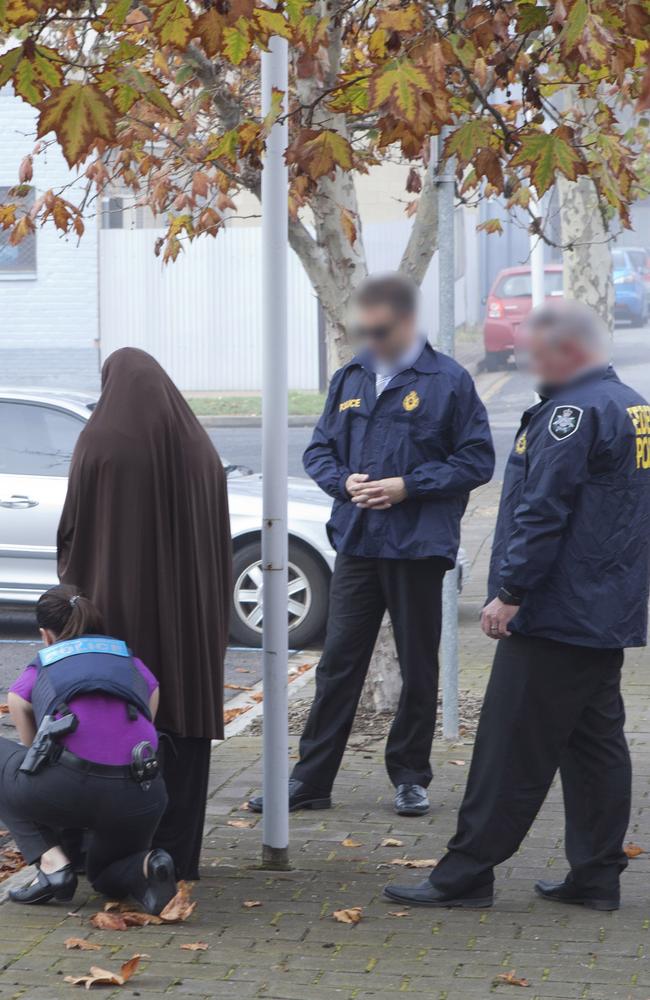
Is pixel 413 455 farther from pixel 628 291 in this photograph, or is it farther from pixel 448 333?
pixel 628 291

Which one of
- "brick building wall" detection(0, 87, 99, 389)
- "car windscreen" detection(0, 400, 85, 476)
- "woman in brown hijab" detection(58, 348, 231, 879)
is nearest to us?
"woman in brown hijab" detection(58, 348, 231, 879)

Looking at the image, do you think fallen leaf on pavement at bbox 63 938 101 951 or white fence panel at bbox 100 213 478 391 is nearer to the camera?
fallen leaf on pavement at bbox 63 938 101 951

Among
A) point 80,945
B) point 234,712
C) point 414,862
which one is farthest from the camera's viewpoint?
point 234,712

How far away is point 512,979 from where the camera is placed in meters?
4.14

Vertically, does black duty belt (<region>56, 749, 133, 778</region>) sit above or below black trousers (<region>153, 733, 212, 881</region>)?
above

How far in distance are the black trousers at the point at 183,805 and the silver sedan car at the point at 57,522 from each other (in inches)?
179

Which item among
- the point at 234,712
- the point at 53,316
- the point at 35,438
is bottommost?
the point at 234,712

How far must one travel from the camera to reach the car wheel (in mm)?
9766

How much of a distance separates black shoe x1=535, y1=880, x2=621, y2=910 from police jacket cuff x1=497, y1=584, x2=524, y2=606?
0.95 metres

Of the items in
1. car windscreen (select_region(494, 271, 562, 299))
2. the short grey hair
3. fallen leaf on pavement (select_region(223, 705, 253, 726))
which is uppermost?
car windscreen (select_region(494, 271, 562, 299))

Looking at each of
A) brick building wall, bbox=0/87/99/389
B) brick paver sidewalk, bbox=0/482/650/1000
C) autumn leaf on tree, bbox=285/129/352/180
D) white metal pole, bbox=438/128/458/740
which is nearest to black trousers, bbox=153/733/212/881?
brick paver sidewalk, bbox=0/482/650/1000

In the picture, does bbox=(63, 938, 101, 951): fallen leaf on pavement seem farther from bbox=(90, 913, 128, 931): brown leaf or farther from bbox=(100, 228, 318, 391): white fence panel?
bbox=(100, 228, 318, 391): white fence panel

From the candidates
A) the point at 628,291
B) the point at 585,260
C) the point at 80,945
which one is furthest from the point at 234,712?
the point at 628,291

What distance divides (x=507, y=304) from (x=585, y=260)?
1620cm
